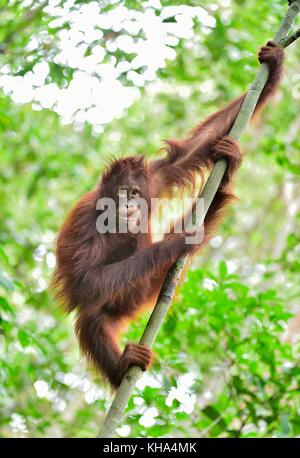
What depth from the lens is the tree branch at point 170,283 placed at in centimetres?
295

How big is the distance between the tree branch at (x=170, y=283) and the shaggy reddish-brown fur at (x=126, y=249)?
0.27 meters

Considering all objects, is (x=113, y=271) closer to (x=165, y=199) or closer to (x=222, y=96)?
(x=165, y=199)

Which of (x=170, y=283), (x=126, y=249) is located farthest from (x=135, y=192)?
(x=170, y=283)

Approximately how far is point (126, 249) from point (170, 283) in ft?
4.10

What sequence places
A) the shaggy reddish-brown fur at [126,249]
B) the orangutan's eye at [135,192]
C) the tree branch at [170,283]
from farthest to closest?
the orangutan's eye at [135,192], the shaggy reddish-brown fur at [126,249], the tree branch at [170,283]

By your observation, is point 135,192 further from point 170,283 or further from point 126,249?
point 170,283

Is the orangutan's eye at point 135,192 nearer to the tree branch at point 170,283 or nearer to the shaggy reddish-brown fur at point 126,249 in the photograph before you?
the shaggy reddish-brown fur at point 126,249

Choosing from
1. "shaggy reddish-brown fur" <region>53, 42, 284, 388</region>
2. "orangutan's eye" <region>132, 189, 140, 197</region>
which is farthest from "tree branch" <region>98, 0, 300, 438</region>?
"orangutan's eye" <region>132, 189, 140, 197</region>

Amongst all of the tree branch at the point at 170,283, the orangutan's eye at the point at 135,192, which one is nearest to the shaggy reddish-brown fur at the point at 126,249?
the orangutan's eye at the point at 135,192

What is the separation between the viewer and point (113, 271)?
404cm

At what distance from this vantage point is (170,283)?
329cm

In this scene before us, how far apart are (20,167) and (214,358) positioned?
3.94 m

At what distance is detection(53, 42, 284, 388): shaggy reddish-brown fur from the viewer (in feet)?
12.8

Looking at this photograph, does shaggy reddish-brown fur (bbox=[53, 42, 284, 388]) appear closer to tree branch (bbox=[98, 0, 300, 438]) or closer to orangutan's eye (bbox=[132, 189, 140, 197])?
orangutan's eye (bbox=[132, 189, 140, 197])
